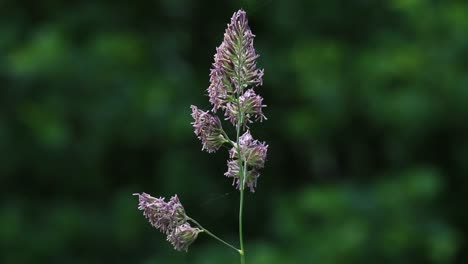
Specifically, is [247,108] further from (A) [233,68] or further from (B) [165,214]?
(B) [165,214]

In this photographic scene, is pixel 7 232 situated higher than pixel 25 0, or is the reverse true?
pixel 25 0

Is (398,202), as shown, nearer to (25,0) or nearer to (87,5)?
(87,5)

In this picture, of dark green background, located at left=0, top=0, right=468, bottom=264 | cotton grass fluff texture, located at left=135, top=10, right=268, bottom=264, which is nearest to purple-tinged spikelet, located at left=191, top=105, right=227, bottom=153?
cotton grass fluff texture, located at left=135, top=10, right=268, bottom=264

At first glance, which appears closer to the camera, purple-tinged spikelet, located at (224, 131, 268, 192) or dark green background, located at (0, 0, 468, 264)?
purple-tinged spikelet, located at (224, 131, 268, 192)

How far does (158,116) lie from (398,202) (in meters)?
1.63

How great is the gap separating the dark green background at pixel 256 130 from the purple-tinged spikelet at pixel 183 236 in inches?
159

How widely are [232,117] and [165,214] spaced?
5.3 inches

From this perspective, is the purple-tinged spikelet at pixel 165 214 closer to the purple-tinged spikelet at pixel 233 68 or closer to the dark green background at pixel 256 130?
the purple-tinged spikelet at pixel 233 68

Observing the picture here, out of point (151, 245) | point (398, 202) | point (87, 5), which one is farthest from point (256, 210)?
point (87, 5)

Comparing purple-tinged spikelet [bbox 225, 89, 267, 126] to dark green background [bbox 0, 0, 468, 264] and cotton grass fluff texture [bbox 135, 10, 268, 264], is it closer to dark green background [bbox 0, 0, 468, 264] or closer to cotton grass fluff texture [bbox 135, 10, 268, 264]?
cotton grass fluff texture [bbox 135, 10, 268, 264]

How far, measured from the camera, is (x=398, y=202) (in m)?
5.50

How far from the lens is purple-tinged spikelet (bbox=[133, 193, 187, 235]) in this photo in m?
0.98

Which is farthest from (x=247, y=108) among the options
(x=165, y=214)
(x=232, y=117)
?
(x=165, y=214)

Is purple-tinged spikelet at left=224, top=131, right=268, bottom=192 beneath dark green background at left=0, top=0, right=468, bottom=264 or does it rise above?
beneath
